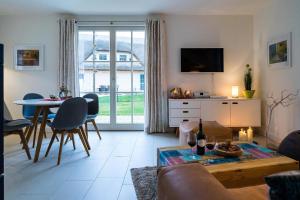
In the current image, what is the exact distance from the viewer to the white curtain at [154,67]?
4980mm

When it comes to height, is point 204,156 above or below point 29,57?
below

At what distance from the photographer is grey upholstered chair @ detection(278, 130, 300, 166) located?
2.06 meters

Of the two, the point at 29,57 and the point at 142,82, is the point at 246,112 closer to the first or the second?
the point at 142,82

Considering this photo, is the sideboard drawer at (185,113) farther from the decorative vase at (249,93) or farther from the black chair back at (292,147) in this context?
the black chair back at (292,147)

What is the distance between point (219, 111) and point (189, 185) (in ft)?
12.7

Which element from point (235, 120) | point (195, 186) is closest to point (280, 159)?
point (195, 186)

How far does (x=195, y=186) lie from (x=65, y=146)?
3388 millimetres

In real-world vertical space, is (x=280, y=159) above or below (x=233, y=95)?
below

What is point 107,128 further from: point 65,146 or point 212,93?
point 212,93

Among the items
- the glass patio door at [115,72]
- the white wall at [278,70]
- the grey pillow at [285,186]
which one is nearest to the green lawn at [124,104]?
the glass patio door at [115,72]

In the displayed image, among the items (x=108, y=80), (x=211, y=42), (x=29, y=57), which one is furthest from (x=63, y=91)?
(x=211, y=42)

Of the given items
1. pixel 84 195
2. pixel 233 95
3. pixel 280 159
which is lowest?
pixel 84 195

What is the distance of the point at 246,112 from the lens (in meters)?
4.70

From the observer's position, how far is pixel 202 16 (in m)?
5.10
